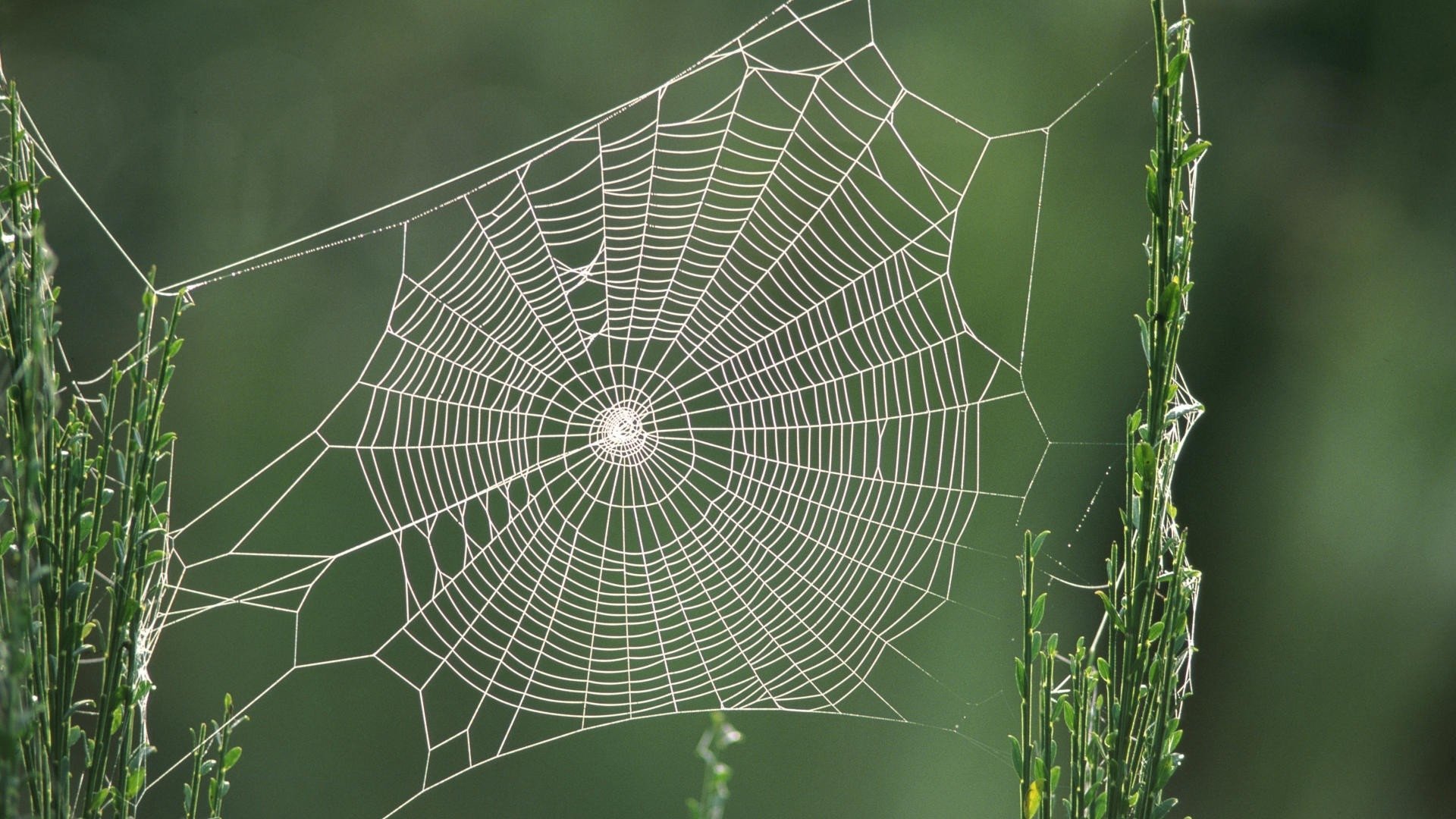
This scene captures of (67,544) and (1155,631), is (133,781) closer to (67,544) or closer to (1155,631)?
(67,544)

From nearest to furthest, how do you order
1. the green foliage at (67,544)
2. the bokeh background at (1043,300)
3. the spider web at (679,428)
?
the green foliage at (67,544), the spider web at (679,428), the bokeh background at (1043,300)

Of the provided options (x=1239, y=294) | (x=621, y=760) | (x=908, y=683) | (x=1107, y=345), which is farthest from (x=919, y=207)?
(x=621, y=760)

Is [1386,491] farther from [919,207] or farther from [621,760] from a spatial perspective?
[621,760]

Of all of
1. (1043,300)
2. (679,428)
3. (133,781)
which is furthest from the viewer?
(1043,300)

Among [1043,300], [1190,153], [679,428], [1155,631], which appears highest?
[1043,300]

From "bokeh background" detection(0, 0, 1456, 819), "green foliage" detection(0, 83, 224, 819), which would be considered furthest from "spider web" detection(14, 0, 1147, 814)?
"green foliage" detection(0, 83, 224, 819)

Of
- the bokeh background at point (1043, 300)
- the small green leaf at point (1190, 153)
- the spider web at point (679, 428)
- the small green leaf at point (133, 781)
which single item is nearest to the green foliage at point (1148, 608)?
the small green leaf at point (1190, 153)

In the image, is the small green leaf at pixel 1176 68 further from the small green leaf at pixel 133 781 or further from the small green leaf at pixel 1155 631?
the small green leaf at pixel 133 781

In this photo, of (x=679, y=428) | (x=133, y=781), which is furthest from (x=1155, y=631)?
(x=679, y=428)
